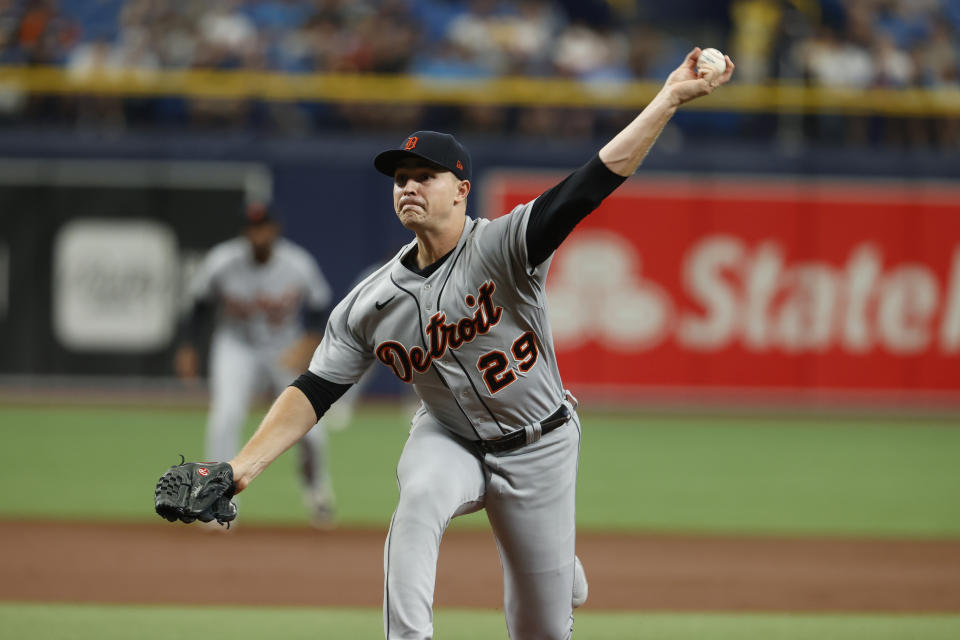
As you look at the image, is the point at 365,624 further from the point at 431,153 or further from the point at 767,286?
the point at 767,286

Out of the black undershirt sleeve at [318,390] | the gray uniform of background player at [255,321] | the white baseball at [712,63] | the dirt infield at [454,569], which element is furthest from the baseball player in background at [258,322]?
the white baseball at [712,63]

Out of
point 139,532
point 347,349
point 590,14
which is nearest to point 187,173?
point 590,14

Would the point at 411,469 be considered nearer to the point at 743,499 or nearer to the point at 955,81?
the point at 743,499

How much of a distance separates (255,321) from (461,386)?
5325 mm

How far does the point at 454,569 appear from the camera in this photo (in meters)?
7.81

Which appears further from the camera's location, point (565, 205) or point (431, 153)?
point (431, 153)

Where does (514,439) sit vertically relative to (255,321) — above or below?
above

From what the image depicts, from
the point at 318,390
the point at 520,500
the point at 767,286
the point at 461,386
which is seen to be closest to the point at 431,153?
the point at 461,386

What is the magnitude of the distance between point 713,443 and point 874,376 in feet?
13.2

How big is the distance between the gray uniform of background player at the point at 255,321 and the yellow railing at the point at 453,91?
7373 millimetres

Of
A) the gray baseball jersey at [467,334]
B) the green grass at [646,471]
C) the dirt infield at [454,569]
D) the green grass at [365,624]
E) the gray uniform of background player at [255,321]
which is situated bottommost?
the green grass at [646,471]

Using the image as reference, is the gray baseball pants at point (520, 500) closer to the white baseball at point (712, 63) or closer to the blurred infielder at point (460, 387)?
the blurred infielder at point (460, 387)

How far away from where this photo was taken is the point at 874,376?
1691cm

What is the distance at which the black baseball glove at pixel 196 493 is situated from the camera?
4.05 meters
